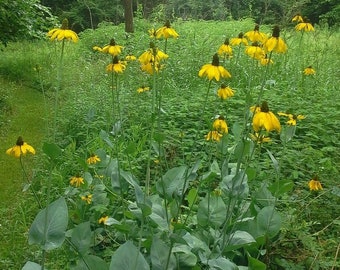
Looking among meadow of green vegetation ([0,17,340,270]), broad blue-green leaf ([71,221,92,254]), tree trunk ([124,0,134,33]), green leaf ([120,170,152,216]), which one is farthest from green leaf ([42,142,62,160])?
tree trunk ([124,0,134,33])

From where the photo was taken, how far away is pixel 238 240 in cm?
190

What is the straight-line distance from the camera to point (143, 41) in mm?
8219

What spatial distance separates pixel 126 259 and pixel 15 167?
281cm

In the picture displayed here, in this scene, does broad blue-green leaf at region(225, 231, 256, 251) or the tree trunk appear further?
the tree trunk

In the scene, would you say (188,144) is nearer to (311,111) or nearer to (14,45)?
(311,111)

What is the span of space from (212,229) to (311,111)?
6.81ft

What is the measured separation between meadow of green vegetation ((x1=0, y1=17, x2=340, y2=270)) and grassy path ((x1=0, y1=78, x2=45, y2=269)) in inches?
0.5

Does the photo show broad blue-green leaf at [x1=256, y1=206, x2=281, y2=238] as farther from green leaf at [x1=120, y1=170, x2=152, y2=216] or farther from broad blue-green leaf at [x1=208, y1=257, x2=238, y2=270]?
green leaf at [x1=120, y1=170, x2=152, y2=216]

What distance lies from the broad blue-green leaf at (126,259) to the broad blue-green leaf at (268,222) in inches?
28.6

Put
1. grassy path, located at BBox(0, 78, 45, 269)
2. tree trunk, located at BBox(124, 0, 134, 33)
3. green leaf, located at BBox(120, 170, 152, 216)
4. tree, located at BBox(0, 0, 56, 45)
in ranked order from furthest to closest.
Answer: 1. tree trunk, located at BBox(124, 0, 134, 33)
2. tree, located at BBox(0, 0, 56, 45)
3. grassy path, located at BBox(0, 78, 45, 269)
4. green leaf, located at BBox(120, 170, 152, 216)

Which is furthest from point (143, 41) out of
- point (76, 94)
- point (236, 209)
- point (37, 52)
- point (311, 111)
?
point (236, 209)

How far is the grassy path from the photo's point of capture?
9.11ft

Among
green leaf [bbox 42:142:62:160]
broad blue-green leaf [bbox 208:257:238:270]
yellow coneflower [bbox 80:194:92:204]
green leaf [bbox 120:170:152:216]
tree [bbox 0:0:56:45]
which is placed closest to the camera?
green leaf [bbox 42:142:62:160]

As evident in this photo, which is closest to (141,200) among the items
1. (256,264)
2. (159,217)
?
(159,217)
